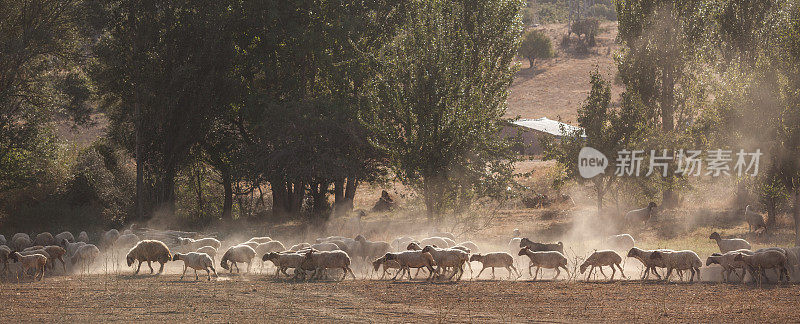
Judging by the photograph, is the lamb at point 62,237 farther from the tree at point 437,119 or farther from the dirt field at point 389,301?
the tree at point 437,119

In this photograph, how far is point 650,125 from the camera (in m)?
47.1

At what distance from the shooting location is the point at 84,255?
26.4 metres

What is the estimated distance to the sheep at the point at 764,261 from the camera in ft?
71.9

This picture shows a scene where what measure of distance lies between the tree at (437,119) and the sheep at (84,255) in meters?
13.6

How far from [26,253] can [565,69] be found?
11320 cm

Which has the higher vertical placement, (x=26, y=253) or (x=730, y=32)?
(x=730, y=32)

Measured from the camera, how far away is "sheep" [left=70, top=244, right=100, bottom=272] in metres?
26.4

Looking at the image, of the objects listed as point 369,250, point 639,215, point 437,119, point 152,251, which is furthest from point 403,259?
point 639,215

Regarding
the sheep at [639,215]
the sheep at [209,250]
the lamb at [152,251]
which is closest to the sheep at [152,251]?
the lamb at [152,251]

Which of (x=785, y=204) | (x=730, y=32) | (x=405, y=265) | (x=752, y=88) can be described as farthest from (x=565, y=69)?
(x=405, y=265)

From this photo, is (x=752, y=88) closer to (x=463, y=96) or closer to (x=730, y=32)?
(x=463, y=96)

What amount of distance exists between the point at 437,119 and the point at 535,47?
10646 centimetres

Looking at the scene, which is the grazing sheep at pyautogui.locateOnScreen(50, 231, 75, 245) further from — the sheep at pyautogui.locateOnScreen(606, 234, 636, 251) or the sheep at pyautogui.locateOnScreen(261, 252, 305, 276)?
the sheep at pyautogui.locateOnScreen(606, 234, 636, 251)

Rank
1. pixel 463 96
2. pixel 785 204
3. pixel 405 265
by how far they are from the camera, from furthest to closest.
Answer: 1. pixel 785 204
2. pixel 463 96
3. pixel 405 265
